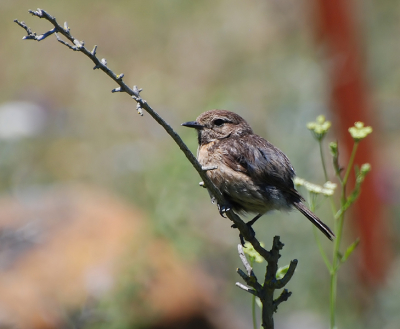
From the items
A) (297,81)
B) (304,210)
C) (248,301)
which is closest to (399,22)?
(297,81)

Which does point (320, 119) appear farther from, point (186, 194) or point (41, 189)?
point (41, 189)

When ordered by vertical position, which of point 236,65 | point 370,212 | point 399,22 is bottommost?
point 370,212

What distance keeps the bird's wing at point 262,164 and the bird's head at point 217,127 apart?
40cm

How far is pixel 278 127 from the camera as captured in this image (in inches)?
297

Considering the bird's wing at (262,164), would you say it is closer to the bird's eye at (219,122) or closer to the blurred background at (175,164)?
the bird's eye at (219,122)

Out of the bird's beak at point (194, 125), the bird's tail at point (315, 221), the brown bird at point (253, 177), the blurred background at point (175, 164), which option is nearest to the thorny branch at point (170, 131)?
the bird's tail at point (315, 221)

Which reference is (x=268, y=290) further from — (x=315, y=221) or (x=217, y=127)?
(x=217, y=127)

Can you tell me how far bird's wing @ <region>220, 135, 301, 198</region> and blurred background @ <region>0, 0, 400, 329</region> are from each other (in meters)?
1.31

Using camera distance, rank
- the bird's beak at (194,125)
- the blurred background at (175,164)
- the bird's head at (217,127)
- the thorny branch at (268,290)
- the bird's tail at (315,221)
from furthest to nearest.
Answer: the blurred background at (175,164)
the bird's head at (217,127)
the bird's beak at (194,125)
the bird's tail at (315,221)
the thorny branch at (268,290)

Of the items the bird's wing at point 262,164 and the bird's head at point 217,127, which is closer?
the bird's wing at point 262,164

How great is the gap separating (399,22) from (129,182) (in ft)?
21.6

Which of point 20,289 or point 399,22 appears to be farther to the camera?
point 399,22

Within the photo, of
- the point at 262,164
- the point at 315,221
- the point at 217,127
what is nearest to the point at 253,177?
the point at 262,164

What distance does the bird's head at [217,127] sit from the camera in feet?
15.9
